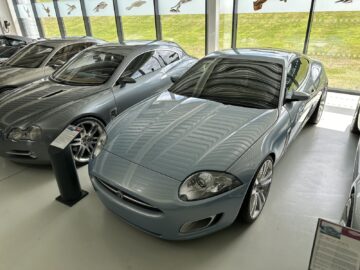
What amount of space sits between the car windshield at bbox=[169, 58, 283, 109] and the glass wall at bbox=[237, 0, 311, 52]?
3.61m

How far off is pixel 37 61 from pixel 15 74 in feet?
1.45

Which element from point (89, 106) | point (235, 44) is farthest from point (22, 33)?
point (89, 106)

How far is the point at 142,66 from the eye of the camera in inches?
130

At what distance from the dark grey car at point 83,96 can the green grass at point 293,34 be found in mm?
2947

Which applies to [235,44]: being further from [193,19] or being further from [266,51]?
[266,51]

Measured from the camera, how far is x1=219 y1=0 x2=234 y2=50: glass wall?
5910mm

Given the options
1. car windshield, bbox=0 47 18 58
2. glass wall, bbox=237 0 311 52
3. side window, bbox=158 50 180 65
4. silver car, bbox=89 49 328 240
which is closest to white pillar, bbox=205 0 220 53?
glass wall, bbox=237 0 311 52

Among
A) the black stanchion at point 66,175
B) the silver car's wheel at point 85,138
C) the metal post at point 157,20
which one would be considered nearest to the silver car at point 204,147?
the black stanchion at point 66,175

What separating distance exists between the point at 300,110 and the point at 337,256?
163 centimetres

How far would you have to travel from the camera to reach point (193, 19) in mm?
6523

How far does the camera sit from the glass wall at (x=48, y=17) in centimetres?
927

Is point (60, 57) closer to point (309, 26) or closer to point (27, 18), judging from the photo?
point (309, 26)

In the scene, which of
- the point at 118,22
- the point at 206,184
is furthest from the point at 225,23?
the point at 206,184

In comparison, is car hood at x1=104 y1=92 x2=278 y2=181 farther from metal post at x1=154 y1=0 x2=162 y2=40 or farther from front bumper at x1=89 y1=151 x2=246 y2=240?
metal post at x1=154 y1=0 x2=162 y2=40
